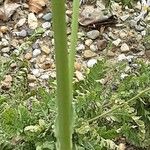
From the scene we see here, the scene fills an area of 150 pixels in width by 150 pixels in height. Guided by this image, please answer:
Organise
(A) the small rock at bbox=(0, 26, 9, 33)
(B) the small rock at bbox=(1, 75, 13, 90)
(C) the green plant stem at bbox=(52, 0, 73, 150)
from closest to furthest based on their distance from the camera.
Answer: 1. (C) the green plant stem at bbox=(52, 0, 73, 150)
2. (B) the small rock at bbox=(1, 75, 13, 90)
3. (A) the small rock at bbox=(0, 26, 9, 33)

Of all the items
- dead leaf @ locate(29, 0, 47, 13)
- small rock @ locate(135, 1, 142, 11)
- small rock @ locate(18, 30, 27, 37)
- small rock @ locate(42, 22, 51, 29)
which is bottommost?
small rock @ locate(18, 30, 27, 37)

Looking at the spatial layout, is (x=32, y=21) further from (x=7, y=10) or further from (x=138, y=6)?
(x=138, y=6)

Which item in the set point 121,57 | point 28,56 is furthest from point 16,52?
point 121,57

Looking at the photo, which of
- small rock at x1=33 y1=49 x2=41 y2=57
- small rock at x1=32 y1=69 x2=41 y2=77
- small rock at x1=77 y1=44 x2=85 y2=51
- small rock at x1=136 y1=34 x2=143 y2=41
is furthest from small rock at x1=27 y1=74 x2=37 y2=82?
small rock at x1=136 y1=34 x2=143 y2=41

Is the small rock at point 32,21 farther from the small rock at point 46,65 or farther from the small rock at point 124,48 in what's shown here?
the small rock at point 124,48

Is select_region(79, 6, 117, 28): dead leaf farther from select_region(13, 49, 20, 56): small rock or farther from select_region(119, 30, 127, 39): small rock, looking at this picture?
select_region(13, 49, 20, 56): small rock
